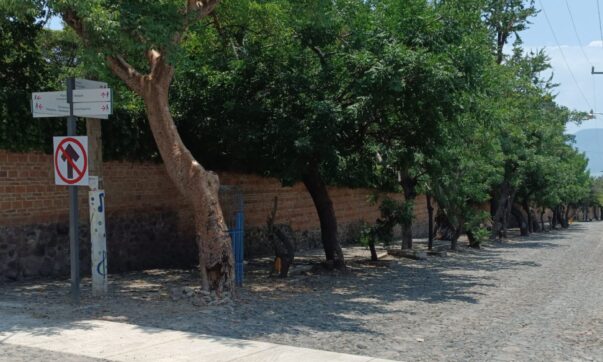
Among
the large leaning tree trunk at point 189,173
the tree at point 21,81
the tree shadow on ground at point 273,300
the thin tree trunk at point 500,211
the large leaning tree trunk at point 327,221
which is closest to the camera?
the tree shadow on ground at point 273,300

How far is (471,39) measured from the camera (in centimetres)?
1473

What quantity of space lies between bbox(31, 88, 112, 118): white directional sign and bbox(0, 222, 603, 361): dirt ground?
3116 millimetres

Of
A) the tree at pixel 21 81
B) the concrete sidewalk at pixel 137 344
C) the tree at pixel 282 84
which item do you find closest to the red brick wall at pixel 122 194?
the tree at pixel 21 81

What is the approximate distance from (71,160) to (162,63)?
2350 millimetres

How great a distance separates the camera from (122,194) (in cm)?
1611

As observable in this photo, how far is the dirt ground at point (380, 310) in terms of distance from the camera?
8672mm

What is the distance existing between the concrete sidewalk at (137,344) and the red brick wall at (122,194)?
4.74 m

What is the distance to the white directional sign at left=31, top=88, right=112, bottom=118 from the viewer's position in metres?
10.8

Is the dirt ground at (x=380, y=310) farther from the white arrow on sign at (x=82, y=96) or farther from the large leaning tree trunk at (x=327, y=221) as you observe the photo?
the white arrow on sign at (x=82, y=96)

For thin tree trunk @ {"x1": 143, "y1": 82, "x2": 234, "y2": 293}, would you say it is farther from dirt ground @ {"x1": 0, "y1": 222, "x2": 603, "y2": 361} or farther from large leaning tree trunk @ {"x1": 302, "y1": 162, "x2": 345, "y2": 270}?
large leaning tree trunk @ {"x1": 302, "y1": 162, "x2": 345, "y2": 270}

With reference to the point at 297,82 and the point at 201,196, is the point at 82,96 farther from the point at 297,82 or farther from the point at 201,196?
the point at 297,82

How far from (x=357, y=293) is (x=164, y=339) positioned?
5.65m

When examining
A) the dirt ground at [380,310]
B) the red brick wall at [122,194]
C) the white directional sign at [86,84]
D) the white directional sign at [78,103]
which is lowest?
the dirt ground at [380,310]

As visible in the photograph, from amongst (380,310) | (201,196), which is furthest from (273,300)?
(201,196)
